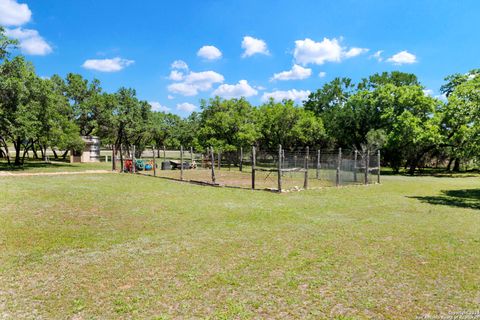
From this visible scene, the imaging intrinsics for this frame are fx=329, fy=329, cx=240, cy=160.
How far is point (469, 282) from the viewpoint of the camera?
500 centimetres

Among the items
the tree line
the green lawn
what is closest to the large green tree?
the tree line

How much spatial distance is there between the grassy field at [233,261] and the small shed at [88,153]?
96.2 feet

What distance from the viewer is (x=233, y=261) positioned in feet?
19.1

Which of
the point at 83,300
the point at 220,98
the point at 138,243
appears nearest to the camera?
the point at 83,300

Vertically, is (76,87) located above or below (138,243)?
above

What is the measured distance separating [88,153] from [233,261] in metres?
38.9

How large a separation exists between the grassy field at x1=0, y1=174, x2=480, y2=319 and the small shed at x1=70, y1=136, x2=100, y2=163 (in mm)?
29322

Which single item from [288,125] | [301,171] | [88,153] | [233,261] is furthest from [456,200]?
[88,153]

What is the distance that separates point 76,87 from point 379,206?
123ft

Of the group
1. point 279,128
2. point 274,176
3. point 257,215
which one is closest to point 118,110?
point 279,128

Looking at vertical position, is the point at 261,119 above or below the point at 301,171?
above

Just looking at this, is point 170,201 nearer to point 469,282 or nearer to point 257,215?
point 257,215

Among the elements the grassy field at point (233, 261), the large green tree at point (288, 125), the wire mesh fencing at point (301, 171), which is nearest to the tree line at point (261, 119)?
the large green tree at point (288, 125)

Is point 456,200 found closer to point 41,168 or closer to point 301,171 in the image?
point 301,171
